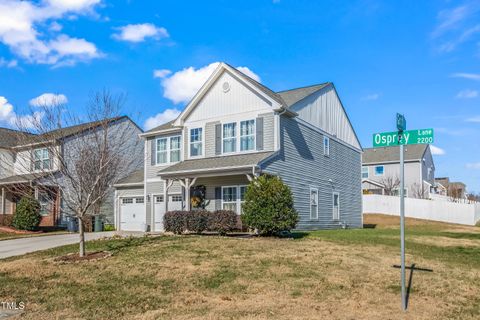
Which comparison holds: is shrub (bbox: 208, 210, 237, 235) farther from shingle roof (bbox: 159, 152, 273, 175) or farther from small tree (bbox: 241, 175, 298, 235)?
shingle roof (bbox: 159, 152, 273, 175)

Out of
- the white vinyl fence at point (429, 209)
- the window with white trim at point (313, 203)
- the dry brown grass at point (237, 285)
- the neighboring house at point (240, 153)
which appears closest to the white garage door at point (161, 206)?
the neighboring house at point (240, 153)

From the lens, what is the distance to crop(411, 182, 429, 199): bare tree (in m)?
45.8

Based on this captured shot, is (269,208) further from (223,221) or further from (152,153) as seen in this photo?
(152,153)

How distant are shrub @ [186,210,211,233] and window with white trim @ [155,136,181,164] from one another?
5981mm

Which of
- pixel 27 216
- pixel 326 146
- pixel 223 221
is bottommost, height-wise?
pixel 27 216

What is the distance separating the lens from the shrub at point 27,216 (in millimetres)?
27234

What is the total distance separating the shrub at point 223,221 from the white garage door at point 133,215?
8.03 metres

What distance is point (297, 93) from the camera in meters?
24.6

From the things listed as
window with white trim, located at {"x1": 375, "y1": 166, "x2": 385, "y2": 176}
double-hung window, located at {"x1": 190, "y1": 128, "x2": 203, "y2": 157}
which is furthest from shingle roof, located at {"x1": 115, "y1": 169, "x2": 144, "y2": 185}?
window with white trim, located at {"x1": 375, "y1": 166, "x2": 385, "y2": 176}

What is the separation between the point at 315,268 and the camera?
1089 cm

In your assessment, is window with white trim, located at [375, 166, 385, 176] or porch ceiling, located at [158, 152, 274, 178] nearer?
porch ceiling, located at [158, 152, 274, 178]

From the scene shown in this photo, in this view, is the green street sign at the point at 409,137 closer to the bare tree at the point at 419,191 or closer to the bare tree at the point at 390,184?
the bare tree at the point at 390,184

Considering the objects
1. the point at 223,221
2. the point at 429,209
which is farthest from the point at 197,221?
the point at 429,209

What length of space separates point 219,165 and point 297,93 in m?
7.20
